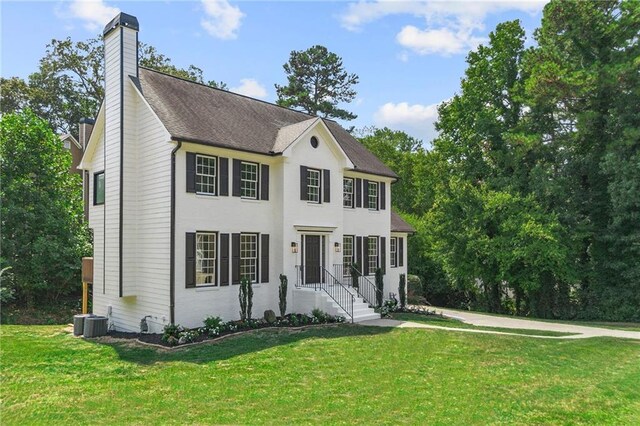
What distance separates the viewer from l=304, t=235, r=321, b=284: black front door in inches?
674

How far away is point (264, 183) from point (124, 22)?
22.4 ft

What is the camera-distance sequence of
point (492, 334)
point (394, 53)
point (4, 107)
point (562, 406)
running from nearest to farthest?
point (562, 406) → point (492, 334) → point (394, 53) → point (4, 107)

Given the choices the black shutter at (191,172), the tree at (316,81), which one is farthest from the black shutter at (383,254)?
the tree at (316,81)

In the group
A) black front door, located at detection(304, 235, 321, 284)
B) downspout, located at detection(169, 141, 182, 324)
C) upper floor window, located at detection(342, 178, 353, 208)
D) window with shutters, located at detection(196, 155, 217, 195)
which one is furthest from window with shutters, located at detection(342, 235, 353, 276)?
downspout, located at detection(169, 141, 182, 324)

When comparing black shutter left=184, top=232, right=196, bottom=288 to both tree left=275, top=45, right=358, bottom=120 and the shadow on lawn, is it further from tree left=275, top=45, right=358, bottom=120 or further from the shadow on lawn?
tree left=275, top=45, right=358, bottom=120

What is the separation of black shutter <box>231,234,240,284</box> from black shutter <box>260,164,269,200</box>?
183cm

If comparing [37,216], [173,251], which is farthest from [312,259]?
[37,216]

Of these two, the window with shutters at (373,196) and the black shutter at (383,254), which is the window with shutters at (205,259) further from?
the black shutter at (383,254)

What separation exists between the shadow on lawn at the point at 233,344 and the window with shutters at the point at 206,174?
467cm

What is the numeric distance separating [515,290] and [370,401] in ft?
60.5

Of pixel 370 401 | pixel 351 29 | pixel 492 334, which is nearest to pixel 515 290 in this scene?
pixel 492 334

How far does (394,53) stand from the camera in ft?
49.8

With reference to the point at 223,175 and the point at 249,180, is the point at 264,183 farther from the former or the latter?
the point at 223,175

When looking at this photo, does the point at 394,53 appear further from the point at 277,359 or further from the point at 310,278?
the point at 277,359
